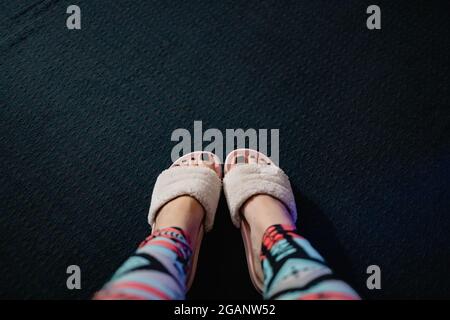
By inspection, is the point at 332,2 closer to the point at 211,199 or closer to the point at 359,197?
the point at 359,197

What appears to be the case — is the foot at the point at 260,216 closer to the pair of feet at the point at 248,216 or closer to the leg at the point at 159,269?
the pair of feet at the point at 248,216

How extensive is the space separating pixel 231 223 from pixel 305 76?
48 centimetres

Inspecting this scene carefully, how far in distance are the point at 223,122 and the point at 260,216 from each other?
32 centimetres

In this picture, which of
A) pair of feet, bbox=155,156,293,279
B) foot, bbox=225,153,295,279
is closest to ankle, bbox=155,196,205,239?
pair of feet, bbox=155,156,293,279

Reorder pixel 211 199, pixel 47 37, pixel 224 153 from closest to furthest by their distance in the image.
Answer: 1. pixel 211 199
2. pixel 224 153
3. pixel 47 37

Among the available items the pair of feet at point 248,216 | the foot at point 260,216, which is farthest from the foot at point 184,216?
the foot at point 260,216

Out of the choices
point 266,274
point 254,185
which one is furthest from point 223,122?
point 266,274

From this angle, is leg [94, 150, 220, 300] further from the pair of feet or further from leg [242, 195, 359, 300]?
leg [242, 195, 359, 300]

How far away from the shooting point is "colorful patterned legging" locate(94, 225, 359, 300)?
21.6 inches

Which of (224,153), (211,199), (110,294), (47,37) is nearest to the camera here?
(110,294)

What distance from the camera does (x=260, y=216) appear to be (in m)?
0.81

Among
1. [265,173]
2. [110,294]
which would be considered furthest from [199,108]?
[110,294]

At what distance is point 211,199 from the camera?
0.87 metres

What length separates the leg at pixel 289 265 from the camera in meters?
0.55
